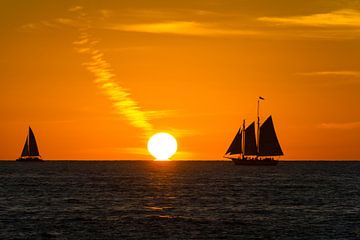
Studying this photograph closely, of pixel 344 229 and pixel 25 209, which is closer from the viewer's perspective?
pixel 344 229

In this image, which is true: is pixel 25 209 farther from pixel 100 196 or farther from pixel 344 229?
pixel 344 229

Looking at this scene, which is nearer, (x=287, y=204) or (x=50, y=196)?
(x=287, y=204)

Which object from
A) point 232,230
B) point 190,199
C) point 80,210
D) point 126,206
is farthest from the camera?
point 190,199

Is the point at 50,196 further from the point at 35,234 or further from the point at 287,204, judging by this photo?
the point at 35,234

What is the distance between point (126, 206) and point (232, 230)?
25796 millimetres

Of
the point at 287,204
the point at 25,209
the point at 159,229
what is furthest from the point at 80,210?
the point at 287,204

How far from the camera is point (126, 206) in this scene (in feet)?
291

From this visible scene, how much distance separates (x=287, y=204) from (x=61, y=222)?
34342 mm

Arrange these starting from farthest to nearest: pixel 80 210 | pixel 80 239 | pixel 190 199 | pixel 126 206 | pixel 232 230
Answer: pixel 190 199, pixel 126 206, pixel 80 210, pixel 232 230, pixel 80 239

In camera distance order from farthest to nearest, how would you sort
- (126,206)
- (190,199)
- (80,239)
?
1. (190,199)
2. (126,206)
3. (80,239)

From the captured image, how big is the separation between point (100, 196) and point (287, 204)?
28.8 m

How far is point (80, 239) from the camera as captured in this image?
197 feet

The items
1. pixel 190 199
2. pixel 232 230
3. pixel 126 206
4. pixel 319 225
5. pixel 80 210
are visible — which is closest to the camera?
pixel 232 230

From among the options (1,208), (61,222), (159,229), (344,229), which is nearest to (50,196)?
(1,208)
